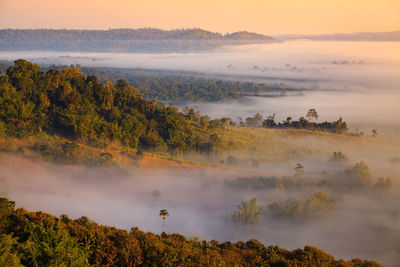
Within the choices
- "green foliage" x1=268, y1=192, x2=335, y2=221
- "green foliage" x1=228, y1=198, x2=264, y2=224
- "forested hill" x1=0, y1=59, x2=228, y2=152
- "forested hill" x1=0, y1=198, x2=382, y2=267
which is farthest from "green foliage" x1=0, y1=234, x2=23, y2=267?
"green foliage" x1=268, y1=192, x2=335, y2=221

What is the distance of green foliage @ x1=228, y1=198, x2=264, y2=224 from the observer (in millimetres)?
35688

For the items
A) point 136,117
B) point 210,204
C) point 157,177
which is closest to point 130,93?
point 136,117

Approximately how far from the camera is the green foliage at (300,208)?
37656 mm

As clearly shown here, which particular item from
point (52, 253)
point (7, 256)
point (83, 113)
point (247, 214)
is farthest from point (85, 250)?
point (83, 113)

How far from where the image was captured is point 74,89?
40.0m

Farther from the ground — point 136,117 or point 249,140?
point 136,117

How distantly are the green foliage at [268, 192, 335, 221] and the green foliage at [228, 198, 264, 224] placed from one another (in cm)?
230

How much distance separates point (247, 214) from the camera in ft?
Result: 117

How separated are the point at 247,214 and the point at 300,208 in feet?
20.1

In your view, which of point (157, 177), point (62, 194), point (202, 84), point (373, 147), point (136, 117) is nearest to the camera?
point (62, 194)

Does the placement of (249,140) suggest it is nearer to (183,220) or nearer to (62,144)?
(183,220)

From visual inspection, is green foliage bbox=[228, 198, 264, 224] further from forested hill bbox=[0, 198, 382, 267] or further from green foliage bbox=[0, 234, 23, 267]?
green foliage bbox=[0, 234, 23, 267]

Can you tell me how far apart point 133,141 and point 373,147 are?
4824 cm

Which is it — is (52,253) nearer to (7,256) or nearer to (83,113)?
(7,256)
